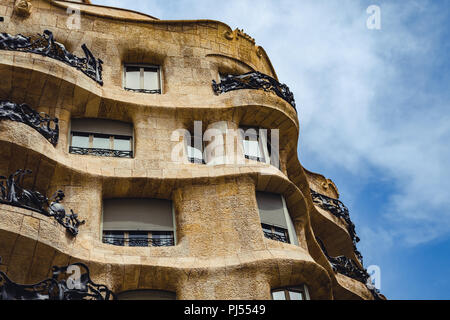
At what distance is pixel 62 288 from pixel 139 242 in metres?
4.08

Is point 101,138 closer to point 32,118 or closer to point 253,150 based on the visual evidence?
point 32,118

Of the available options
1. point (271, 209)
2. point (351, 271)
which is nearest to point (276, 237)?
point (271, 209)

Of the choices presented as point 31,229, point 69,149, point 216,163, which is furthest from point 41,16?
point 31,229

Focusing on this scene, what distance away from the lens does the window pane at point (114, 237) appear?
53.1ft

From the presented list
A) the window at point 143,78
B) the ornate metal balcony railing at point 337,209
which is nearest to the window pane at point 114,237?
the window at point 143,78

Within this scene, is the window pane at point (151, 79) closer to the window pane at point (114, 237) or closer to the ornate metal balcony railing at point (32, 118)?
the ornate metal balcony railing at point (32, 118)

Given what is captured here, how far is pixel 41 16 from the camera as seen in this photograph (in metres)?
20.8

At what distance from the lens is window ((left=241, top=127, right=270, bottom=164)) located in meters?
19.4

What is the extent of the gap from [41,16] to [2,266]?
947cm

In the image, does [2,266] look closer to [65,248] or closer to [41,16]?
[65,248]

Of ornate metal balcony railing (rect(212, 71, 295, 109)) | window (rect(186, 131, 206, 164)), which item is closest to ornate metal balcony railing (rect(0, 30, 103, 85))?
window (rect(186, 131, 206, 164))
